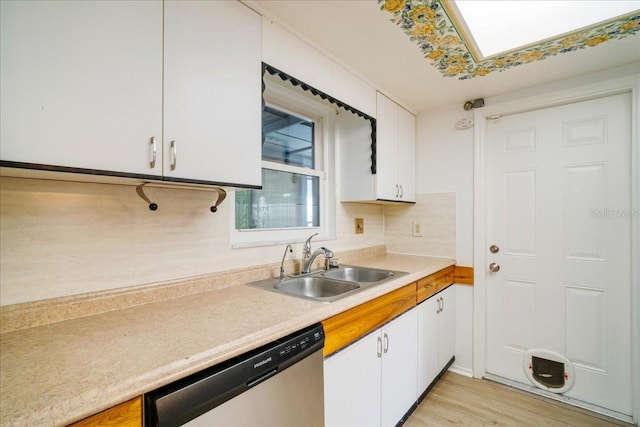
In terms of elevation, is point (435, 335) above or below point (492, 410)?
above

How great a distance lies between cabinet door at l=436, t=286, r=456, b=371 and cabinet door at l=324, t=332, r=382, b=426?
2.96 feet

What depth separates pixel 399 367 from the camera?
161 cm

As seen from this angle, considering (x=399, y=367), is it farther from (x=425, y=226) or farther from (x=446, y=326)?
(x=425, y=226)

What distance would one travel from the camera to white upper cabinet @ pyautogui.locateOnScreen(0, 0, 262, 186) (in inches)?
27.6

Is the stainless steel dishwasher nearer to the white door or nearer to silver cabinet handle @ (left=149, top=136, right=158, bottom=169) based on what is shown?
silver cabinet handle @ (left=149, top=136, right=158, bottom=169)

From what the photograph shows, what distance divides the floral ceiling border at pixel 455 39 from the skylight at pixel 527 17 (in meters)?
0.05

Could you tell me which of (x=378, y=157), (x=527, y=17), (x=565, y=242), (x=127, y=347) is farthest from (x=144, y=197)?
(x=565, y=242)

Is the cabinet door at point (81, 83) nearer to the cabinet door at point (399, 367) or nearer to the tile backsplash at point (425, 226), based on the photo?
the cabinet door at point (399, 367)

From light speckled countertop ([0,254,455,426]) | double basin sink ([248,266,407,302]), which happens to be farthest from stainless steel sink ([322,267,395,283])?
light speckled countertop ([0,254,455,426])

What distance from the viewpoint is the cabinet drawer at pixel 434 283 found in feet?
6.07

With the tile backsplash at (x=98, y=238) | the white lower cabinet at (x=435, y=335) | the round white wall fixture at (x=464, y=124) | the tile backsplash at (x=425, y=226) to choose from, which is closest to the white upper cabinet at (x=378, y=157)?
the tile backsplash at (x=425, y=226)

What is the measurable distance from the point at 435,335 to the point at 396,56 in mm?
1858

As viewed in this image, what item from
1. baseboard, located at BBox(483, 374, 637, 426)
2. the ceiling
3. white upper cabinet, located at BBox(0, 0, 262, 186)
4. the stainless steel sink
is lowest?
baseboard, located at BBox(483, 374, 637, 426)

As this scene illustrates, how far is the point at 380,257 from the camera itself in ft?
8.05
